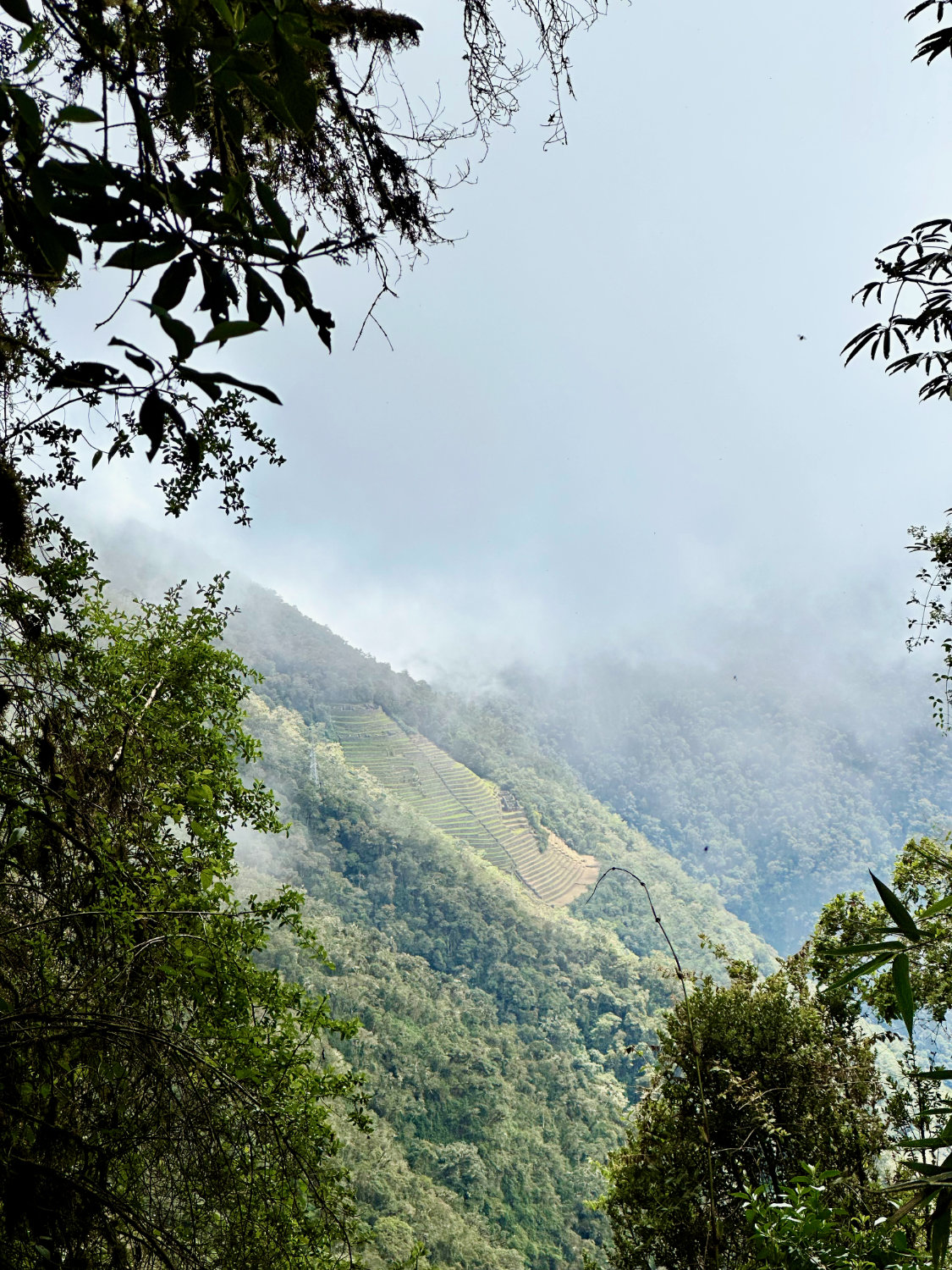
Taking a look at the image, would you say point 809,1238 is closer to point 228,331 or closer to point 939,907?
point 939,907

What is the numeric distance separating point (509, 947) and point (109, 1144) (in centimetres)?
4821

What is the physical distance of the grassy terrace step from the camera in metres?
62.8

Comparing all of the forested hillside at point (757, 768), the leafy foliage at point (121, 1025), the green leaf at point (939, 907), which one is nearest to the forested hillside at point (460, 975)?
the leafy foliage at point (121, 1025)

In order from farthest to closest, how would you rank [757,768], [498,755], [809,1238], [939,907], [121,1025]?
[757,768]
[498,755]
[121,1025]
[809,1238]
[939,907]

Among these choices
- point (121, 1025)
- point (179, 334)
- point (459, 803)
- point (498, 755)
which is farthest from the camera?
point (498, 755)

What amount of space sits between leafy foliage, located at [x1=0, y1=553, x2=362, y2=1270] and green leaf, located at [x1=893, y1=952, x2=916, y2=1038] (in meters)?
1.14

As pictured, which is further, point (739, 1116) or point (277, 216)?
point (739, 1116)

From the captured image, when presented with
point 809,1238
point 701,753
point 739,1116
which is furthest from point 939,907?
point 701,753

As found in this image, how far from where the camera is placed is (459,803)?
69.1 meters

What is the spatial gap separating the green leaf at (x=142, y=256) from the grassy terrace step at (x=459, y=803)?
201 feet

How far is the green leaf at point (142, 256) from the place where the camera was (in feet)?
1.89

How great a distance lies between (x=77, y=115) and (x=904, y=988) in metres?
1.13

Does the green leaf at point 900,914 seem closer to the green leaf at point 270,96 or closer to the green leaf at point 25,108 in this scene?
the green leaf at point 270,96

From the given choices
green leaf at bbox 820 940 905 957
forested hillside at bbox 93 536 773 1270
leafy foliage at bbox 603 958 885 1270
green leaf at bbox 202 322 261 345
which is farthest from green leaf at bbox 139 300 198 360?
forested hillside at bbox 93 536 773 1270
